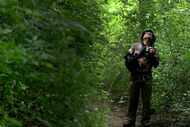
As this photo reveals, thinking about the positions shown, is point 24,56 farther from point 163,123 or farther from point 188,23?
point 188,23

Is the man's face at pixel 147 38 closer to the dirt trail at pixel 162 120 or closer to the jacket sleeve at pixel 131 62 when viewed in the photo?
the jacket sleeve at pixel 131 62

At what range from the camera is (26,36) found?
3633 mm

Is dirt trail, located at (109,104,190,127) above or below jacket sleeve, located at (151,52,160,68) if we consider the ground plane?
below

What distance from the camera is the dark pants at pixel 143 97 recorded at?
782cm

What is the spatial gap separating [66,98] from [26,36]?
1.26 metres

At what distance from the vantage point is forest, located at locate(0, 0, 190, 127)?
10.7 ft

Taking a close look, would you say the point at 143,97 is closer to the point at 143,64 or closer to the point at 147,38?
the point at 143,64

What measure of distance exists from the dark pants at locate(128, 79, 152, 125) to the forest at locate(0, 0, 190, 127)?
1.17 feet

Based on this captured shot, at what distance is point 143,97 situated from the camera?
25.9 ft

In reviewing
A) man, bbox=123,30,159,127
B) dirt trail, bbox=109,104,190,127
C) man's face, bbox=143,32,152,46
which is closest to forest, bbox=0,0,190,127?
dirt trail, bbox=109,104,190,127

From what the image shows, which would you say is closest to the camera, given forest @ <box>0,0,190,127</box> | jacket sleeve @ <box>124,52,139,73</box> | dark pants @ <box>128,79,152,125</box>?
forest @ <box>0,0,190,127</box>

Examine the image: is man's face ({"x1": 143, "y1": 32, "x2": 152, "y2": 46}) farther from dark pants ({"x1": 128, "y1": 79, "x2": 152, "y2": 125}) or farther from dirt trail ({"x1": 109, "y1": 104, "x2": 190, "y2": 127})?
dirt trail ({"x1": 109, "y1": 104, "x2": 190, "y2": 127})

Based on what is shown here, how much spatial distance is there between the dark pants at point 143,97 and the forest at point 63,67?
357 mm

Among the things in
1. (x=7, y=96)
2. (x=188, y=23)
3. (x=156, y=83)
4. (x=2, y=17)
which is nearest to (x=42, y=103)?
(x=7, y=96)
